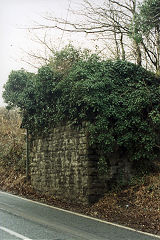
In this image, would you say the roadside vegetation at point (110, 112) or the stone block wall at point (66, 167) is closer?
the roadside vegetation at point (110, 112)

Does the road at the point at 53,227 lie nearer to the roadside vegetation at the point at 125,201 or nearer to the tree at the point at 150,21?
the roadside vegetation at the point at 125,201

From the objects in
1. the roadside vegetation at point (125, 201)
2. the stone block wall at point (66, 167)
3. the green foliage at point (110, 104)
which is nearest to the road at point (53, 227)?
the roadside vegetation at point (125, 201)

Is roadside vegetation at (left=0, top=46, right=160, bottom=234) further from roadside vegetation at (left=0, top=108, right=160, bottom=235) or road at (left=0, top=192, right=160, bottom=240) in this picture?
road at (left=0, top=192, right=160, bottom=240)

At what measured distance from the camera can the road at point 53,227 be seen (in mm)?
8148

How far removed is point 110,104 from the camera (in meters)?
13.2

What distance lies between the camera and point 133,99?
1340cm

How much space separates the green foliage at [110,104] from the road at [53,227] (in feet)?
10.2

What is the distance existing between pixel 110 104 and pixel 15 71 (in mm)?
7465

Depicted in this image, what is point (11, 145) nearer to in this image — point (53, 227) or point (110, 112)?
point (110, 112)

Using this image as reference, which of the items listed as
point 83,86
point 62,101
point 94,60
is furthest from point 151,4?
point 62,101

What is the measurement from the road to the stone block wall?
4.81 ft

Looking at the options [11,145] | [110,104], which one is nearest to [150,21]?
[110,104]

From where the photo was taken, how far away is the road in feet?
26.7

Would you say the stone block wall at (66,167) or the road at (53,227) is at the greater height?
the stone block wall at (66,167)
